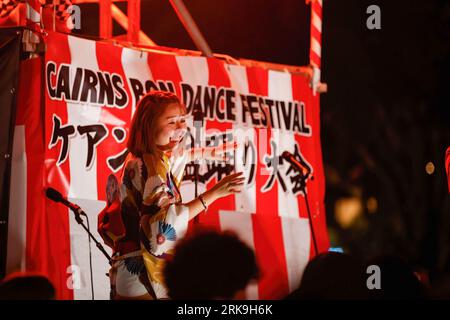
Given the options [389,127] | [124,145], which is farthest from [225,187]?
[389,127]

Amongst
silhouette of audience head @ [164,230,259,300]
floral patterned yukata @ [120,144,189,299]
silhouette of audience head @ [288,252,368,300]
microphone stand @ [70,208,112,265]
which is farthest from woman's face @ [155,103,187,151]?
silhouette of audience head @ [164,230,259,300]

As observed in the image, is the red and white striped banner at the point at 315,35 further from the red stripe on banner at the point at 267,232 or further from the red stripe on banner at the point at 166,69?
the red stripe on banner at the point at 166,69

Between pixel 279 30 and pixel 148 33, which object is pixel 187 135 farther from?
pixel 279 30

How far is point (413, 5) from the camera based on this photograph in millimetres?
16453

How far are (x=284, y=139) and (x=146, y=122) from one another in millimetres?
1779

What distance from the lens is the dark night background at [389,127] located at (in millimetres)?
17047

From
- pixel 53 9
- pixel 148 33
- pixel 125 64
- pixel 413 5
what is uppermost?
pixel 413 5

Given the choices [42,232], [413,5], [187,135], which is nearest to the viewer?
[42,232]

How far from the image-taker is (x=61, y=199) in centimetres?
554

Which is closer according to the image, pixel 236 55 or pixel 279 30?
pixel 236 55

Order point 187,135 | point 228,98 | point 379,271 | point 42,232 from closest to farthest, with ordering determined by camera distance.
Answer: point 379,271 → point 42,232 → point 187,135 → point 228,98

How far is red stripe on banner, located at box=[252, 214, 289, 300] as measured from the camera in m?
6.68

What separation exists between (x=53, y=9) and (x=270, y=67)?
6.90ft

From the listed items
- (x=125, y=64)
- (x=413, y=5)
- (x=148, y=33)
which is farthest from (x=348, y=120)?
(x=125, y=64)
